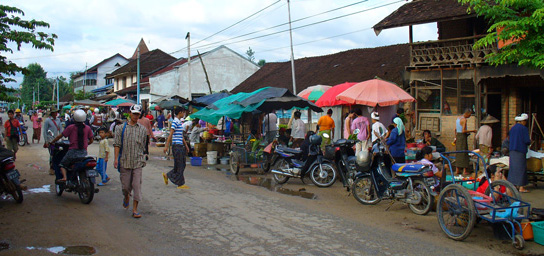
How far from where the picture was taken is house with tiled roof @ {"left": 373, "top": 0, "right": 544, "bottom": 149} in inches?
613

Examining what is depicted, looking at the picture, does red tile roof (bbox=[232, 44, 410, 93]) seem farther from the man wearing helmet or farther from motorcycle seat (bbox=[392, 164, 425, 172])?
the man wearing helmet

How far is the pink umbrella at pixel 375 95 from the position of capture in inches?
508

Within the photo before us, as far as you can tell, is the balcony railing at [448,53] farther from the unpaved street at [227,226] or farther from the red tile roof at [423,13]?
the unpaved street at [227,226]

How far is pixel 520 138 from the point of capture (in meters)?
9.29

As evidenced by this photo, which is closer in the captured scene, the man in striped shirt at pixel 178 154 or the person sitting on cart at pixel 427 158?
the person sitting on cart at pixel 427 158

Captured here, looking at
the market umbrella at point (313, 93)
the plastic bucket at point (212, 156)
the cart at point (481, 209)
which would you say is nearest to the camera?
the cart at point (481, 209)

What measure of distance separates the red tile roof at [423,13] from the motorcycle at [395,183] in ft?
28.4

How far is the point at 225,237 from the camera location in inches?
254

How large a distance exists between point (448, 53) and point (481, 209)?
1116 cm

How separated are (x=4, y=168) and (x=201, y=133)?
9.31m

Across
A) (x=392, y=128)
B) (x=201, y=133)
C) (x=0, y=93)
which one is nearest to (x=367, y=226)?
(x=392, y=128)

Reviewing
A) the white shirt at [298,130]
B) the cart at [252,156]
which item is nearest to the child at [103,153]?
the cart at [252,156]

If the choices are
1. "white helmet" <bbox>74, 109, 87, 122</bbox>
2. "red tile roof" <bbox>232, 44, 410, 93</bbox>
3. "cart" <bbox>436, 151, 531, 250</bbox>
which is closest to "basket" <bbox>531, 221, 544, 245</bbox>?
"cart" <bbox>436, 151, 531, 250</bbox>

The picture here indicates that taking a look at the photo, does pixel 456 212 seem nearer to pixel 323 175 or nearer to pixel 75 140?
pixel 323 175
